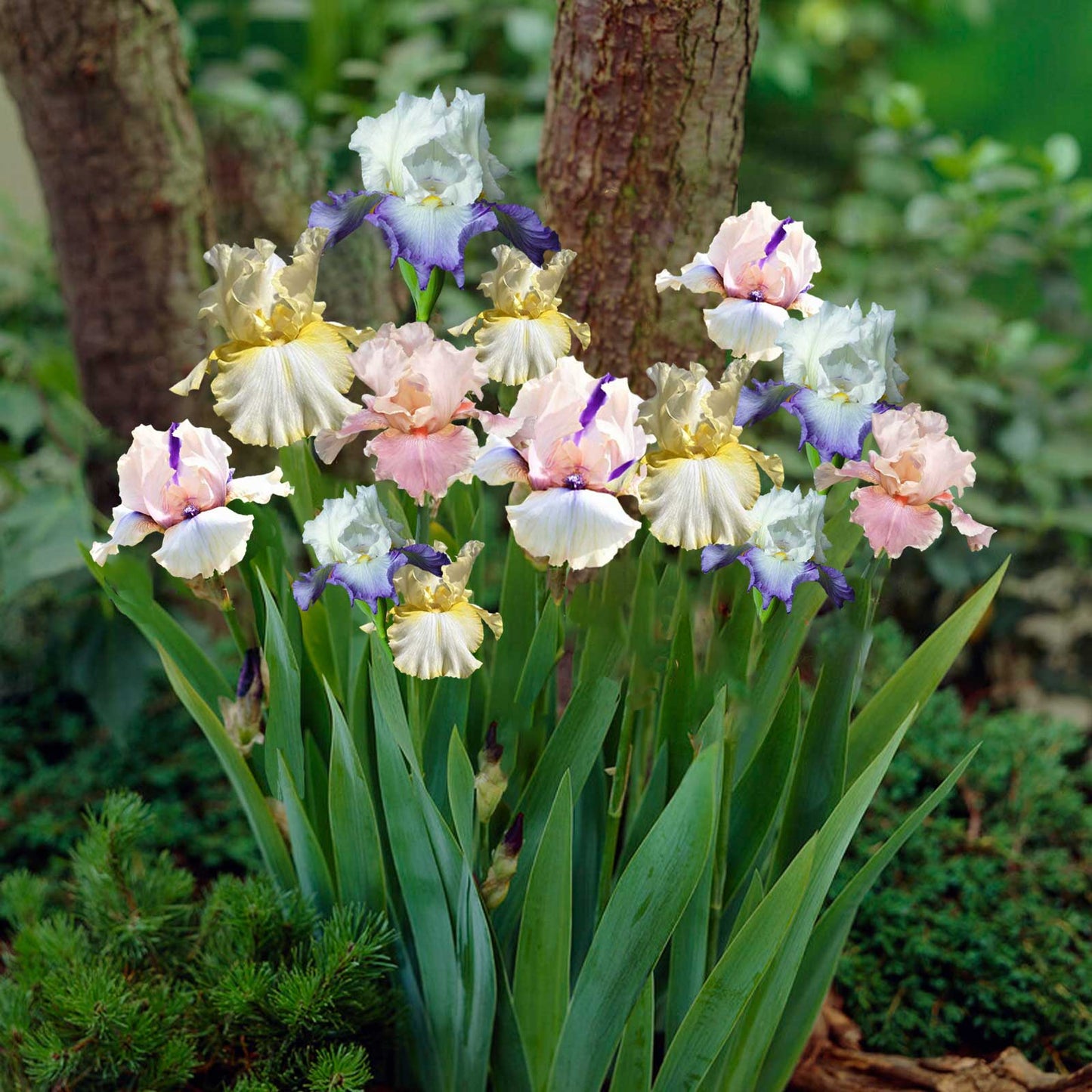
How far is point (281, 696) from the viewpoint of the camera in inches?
31.7

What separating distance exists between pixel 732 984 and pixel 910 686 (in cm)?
27

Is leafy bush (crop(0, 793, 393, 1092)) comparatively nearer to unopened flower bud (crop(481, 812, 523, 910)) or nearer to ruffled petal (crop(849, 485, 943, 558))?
unopened flower bud (crop(481, 812, 523, 910))

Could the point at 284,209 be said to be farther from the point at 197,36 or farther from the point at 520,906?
the point at 197,36

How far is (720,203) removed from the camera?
3.23 ft

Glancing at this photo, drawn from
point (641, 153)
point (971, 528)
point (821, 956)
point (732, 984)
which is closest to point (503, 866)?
point (732, 984)

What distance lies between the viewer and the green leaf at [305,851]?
2.67 feet

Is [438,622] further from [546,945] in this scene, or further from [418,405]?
[546,945]

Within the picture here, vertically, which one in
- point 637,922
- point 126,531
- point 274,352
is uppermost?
point 274,352

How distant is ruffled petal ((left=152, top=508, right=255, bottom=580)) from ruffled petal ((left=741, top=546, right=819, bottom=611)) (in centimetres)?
29

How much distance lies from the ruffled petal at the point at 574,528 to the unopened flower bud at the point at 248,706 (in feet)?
1.09

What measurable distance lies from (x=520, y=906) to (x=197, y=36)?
2.47 metres

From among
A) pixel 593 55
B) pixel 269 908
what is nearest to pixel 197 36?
pixel 593 55

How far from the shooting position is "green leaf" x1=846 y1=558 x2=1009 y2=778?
828 mm

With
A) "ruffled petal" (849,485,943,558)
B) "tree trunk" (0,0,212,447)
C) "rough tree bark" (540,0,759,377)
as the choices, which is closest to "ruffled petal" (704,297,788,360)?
"ruffled petal" (849,485,943,558)
